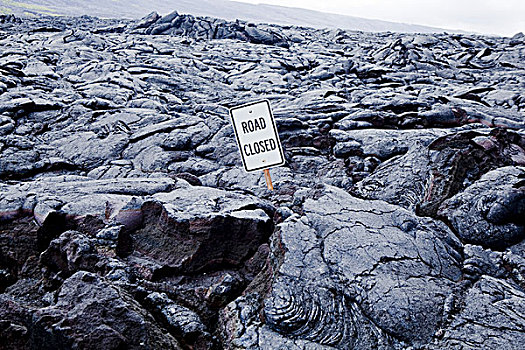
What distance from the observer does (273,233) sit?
425 cm

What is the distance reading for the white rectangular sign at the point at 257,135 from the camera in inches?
212

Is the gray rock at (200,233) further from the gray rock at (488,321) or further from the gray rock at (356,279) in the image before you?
the gray rock at (488,321)

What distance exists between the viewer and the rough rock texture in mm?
3186

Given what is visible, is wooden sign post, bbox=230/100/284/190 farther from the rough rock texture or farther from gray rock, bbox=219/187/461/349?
gray rock, bbox=219/187/461/349

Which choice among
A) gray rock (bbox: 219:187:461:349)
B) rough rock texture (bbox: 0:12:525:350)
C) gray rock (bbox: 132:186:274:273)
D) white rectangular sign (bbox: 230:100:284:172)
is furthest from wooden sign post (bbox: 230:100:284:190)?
gray rock (bbox: 219:187:461:349)

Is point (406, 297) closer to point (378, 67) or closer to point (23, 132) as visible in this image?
point (23, 132)

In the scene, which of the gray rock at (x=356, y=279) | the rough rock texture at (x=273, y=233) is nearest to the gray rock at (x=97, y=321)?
the rough rock texture at (x=273, y=233)

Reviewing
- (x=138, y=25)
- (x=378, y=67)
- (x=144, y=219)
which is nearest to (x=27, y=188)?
(x=144, y=219)

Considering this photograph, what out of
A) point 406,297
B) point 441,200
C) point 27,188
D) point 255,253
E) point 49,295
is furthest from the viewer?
point 27,188

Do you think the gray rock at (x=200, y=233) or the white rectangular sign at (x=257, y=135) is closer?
the gray rock at (x=200, y=233)

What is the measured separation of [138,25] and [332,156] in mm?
32307

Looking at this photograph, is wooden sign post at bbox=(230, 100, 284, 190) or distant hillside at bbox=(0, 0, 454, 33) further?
distant hillside at bbox=(0, 0, 454, 33)

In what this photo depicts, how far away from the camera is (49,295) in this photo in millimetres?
3920

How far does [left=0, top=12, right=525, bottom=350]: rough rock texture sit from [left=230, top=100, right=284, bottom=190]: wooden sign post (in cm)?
64
